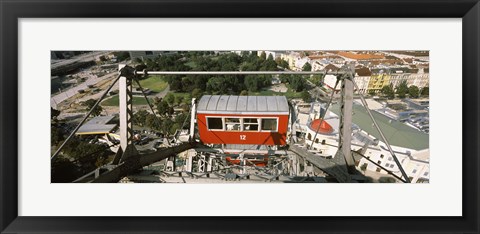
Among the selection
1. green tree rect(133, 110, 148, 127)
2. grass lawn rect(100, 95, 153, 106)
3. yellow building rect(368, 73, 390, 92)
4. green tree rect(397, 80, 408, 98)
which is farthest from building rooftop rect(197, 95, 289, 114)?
green tree rect(397, 80, 408, 98)

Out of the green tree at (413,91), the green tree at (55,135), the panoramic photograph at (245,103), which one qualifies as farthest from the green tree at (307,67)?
the green tree at (55,135)

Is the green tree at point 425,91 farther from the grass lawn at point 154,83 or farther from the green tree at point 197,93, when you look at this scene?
the grass lawn at point 154,83

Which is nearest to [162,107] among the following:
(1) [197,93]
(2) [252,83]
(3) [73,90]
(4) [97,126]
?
(1) [197,93]

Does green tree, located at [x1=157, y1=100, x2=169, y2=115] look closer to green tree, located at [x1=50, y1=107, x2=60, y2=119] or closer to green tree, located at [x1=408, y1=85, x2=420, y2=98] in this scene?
green tree, located at [x1=50, y1=107, x2=60, y2=119]

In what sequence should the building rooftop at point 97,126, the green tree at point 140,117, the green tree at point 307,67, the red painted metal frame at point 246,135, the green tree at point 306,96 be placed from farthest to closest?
the red painted metal frame at point 246,135
the green tree at point 306,96
the green tree at point 140,117
the building rooftop at point 97,126
the green tree at point 307,67
